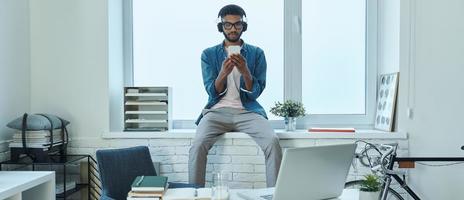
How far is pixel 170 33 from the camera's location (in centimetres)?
342

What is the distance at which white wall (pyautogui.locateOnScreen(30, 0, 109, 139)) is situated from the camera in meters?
3.08

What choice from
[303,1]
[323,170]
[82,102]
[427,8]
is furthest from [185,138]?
[427,8]

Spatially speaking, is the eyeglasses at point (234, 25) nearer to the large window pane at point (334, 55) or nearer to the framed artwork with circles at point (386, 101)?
the large window pane at point (334, 55)

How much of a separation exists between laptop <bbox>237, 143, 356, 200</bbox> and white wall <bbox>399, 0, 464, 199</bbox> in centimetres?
147

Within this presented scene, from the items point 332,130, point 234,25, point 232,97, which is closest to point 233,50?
point 234,25

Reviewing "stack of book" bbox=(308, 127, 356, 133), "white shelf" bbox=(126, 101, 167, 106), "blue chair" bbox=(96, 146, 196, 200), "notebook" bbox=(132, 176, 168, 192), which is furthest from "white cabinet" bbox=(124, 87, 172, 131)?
"notebook" bbox=(132, 176, 168, 192)

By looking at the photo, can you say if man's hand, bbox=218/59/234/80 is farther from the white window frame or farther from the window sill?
the white window frame

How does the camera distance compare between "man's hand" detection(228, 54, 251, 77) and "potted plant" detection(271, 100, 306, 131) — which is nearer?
"man's hand" detection(228, 54, 251, 77)

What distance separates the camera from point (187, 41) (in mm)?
3408

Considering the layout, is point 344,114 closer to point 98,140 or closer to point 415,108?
point 415,108

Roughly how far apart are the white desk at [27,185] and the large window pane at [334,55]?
6.32 ft

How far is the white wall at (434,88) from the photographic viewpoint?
277 centimetres

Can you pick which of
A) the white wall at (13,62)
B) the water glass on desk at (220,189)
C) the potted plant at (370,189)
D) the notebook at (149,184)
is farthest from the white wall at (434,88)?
the white wall at (13,62)

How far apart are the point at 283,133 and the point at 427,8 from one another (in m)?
1.28
